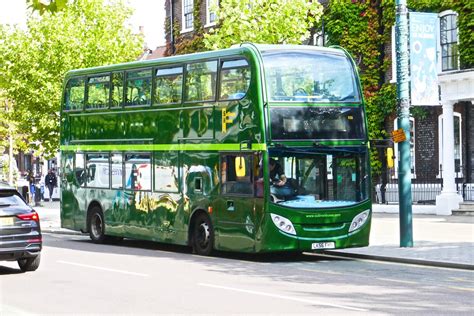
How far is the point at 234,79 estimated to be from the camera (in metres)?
19.0

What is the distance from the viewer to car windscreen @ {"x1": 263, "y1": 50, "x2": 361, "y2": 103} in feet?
59.8

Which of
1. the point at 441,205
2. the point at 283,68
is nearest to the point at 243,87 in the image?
the point at 283,68

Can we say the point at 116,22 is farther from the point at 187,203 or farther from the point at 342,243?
the point at 342,243

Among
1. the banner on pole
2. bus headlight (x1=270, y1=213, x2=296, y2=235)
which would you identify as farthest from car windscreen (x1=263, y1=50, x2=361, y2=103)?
the banner on pole

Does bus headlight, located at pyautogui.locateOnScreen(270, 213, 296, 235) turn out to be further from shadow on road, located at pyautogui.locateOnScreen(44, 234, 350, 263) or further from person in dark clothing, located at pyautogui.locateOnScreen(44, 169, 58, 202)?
person in dark clothing, located at pyautogui.locateOnScreen(44, 169, 58, 202)

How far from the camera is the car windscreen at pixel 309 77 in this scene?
59.8 feet

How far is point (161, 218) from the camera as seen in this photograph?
845 inches

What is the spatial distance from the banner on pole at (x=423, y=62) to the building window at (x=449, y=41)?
543 inches

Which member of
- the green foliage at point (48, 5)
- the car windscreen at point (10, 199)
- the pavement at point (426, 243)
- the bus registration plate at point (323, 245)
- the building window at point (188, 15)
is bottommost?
the pavement at point (426, 243)

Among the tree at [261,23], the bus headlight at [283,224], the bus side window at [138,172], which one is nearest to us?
the bus headlight at [283,224]

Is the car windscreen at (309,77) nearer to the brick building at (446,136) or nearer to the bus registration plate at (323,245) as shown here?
the bus registration plate at (323,245)

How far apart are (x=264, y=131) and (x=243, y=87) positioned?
1.17m

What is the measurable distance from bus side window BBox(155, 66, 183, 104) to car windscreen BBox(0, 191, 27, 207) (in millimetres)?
5110

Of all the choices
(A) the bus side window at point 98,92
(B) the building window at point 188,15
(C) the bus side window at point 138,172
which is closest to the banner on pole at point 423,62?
(C) the bus side window at point 138,172
